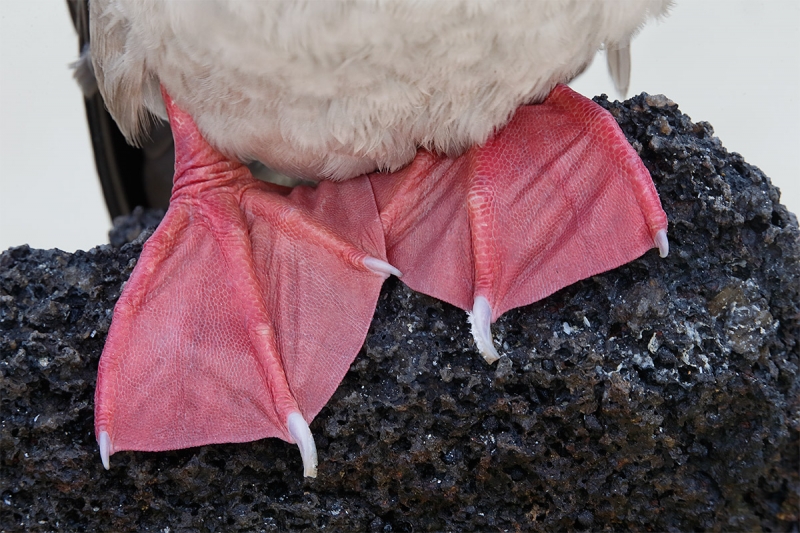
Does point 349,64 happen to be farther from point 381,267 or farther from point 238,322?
point 238,322

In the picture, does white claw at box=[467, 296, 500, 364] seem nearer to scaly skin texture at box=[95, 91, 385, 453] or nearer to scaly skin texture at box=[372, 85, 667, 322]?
scaly skin texture at box=[372, 85, 667, 322]

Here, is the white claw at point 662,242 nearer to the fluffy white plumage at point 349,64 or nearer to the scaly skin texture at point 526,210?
the scaly skin texture at point 526,210

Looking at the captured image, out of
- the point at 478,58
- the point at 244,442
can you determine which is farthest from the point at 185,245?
the point at 478,58

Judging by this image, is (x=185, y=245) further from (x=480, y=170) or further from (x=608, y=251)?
(x=608, y=251)

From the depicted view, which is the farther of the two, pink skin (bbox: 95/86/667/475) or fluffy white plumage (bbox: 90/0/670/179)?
pink skin (bbox: 95/86/667/475)

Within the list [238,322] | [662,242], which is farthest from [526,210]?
[238,322]

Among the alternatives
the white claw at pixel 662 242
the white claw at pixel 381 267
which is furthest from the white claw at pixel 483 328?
the white claw at pixel 662 242

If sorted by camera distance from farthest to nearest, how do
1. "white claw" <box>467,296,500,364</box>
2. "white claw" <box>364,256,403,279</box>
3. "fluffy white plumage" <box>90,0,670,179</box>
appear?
"white claw" <box>364,256,403,279</box>
"white claw" <box>467,296,500,364</box>
"fluffy white plumage" <box>90,0,670,179</box>

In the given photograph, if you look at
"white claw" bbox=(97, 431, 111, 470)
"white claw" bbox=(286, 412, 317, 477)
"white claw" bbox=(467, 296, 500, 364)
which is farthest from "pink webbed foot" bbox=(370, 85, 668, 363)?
"white claw" bbox=(97, 431, 111, 470)
